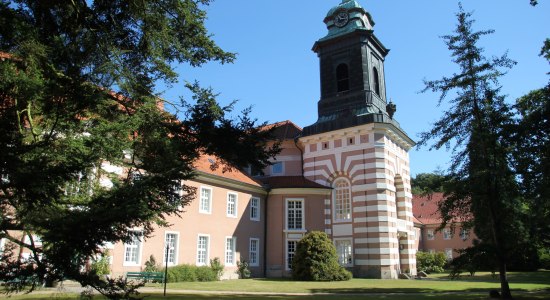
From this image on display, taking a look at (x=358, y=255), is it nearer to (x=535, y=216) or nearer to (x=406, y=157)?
(x=406, y=157)

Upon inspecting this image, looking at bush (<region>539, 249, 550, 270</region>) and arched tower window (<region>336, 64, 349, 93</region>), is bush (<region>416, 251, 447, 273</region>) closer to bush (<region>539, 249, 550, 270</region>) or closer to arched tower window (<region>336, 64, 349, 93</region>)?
bush (<region>539, 249, 550, 270</region>)

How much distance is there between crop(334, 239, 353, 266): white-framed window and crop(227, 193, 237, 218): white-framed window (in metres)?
7.14

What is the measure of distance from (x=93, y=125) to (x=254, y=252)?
20.6m

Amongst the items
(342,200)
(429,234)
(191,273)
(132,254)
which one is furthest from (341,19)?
(429,234)

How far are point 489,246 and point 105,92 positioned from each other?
46.0 ft

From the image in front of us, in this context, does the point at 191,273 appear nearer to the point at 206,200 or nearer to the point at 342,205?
the point at 206,200

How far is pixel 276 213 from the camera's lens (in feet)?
98.8

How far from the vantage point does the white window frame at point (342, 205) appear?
2956 cm

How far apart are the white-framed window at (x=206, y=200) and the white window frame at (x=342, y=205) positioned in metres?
8.91

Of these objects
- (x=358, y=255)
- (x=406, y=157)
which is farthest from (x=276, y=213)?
(x=406, y=157)

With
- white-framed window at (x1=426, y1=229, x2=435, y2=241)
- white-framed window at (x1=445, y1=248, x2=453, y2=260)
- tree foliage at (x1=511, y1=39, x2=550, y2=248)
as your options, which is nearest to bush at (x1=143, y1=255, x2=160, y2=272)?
tree foliage at (x1=511, y1=39, x2=550, y2=248)

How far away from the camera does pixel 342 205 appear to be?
98.6 feet

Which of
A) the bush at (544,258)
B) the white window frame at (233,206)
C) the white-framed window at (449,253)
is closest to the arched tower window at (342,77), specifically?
the white window frame at (233,206)

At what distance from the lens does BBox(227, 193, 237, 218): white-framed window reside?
91.4ft
